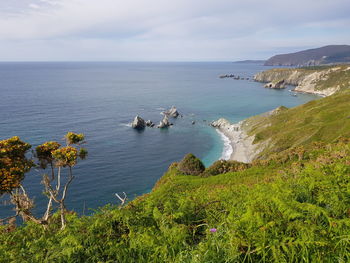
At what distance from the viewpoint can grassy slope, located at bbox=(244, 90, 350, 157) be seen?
47.8 meters

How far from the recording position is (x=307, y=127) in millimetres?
55406

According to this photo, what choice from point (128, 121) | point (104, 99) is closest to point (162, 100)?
point (104, 99)

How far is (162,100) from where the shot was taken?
13825cm

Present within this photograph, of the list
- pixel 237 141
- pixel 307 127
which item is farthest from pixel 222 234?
pixel 237 141

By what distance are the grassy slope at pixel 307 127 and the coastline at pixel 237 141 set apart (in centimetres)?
325

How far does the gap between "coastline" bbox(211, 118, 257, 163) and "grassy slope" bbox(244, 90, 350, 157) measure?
325 cm

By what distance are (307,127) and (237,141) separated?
21.6m

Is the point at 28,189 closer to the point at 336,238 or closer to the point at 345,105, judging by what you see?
the point at 336,238

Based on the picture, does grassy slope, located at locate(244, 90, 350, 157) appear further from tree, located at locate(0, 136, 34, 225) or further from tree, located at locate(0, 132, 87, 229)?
tree, located at locate(0, 136, 34, 225)

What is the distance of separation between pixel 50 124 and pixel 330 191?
293 ft

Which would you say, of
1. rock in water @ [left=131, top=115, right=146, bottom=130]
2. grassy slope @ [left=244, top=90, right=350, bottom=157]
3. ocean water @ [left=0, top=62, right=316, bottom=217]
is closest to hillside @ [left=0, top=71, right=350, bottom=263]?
ocean water @ [left=0, top=62, right=316, bottom=217]

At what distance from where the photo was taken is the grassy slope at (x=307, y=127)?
47809 millimetres

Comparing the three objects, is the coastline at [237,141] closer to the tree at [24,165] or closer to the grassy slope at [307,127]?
the grassy slope at [307,127]

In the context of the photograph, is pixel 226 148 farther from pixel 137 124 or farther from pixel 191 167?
pixel 191 167
